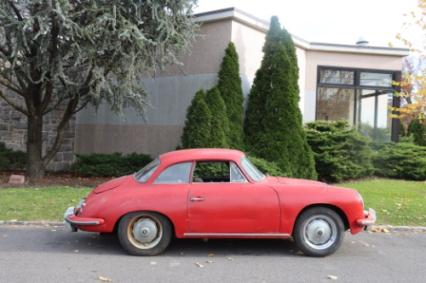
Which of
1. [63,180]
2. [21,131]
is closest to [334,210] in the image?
[63,180]

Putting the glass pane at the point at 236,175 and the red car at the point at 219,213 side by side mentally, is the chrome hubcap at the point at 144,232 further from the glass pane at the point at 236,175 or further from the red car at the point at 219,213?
the glass pane at the point at 236,175

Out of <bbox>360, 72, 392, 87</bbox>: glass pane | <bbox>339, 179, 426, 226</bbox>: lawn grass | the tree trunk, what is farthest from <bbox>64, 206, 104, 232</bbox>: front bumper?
<bbox>360, 72, 392, 87</bbox>: glass pane

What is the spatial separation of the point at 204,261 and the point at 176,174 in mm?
1213

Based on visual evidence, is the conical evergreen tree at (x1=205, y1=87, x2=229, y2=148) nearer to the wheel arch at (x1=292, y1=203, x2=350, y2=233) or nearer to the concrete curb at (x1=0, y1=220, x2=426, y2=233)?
the concrete curb at (x1=0, y1=220, x2=426, y2=233)

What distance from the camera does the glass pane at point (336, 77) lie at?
15883 millimetres

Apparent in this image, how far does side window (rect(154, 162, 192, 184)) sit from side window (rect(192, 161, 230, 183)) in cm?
12

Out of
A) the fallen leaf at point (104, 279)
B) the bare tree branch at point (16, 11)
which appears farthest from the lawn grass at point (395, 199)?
the bare tree branch at point (16, 11)

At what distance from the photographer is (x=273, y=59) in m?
12.0

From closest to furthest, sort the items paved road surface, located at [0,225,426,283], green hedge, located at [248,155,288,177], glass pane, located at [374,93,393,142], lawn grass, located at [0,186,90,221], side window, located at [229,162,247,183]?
paved road surface, located at [0,225,426,283], side window, located at [229,162,247,183], lawn grass, located at [0,186,90,221], green hedge, located at [248,155,288,177], glass pane, located at [374,93,393,142]

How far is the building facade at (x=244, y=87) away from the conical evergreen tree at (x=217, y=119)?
1.32 metres

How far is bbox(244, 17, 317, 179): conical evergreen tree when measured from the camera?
11625 millimetres

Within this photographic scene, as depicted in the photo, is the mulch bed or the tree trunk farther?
the tree trunk

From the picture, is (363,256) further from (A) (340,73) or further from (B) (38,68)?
(A) (340,73)

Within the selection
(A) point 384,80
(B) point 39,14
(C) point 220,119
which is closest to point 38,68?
(B) point 39,14
